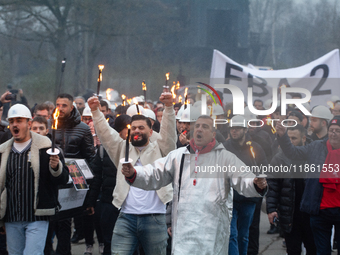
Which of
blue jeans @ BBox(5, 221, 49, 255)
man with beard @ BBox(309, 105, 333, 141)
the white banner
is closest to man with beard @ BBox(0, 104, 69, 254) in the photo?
blue jeans @ BBox(5, 221, 49, 255)

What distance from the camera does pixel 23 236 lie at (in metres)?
5.01

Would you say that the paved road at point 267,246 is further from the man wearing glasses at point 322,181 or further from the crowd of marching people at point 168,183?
the man wearing glasses at point 322,181

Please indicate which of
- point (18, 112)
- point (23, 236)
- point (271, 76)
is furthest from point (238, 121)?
point (271, 76)

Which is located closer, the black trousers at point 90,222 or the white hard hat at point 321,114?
the white hard hat at point 321,114

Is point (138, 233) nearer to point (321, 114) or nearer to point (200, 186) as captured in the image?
point (200, 186)

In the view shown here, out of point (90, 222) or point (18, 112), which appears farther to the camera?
point (90, 222)

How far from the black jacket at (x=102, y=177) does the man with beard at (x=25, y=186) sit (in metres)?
0.99

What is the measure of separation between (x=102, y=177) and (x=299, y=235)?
228 cm

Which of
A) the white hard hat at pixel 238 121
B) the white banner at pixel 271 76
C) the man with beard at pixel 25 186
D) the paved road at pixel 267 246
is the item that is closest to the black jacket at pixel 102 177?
the man with beard at pixel 25 186

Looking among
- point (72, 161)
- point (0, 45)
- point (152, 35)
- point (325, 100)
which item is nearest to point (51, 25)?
point (0, 45)

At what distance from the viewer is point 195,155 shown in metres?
4.38

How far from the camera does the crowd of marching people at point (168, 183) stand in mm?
4223

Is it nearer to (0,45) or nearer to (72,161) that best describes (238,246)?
(72,161)

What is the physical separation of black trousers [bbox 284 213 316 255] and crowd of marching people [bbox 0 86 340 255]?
0.4 inches
